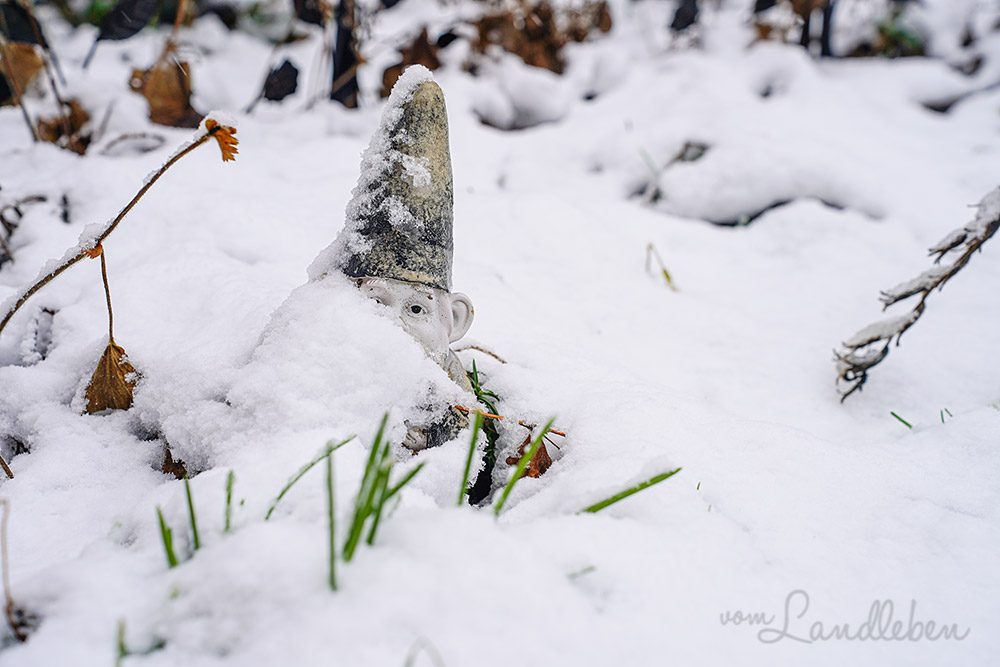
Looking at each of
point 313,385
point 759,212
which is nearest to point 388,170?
point 313,385

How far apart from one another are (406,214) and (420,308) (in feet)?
0.58

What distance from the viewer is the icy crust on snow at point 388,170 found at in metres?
1.27

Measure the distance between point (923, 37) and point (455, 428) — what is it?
15.1 ft

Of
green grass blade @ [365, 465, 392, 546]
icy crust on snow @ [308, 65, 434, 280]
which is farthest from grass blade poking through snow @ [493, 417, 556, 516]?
icy crust on snow @ [308, 65, 434, 280]

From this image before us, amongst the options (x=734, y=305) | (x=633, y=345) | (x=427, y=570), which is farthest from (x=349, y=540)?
(x=734, y=305)

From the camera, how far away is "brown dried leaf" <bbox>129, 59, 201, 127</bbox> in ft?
8.86

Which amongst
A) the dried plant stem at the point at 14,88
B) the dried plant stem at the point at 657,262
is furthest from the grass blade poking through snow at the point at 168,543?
the dried plant stem at the point at 14,88

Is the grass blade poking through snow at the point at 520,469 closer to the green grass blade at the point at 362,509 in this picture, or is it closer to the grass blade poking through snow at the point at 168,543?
the green grass blade at the point at 362,509

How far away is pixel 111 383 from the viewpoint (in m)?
1.29

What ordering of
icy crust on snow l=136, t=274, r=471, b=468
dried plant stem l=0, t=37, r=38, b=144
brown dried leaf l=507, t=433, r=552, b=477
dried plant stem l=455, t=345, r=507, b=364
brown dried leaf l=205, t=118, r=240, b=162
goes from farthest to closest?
1. dried plant stem l=0, t=37, r=38, b=144
2. dried plant stem l=455, t=345, r=507, b=364
3. brown dried leaf l=507, t=433, r=552, b=477
4. icy crust on snow l=136, t=274, r=471, b=468
5. brown dried leaf l=205, t=118, r=240, b=162

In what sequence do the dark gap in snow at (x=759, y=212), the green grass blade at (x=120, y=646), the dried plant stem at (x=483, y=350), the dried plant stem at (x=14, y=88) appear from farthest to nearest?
the dark gap in snow at (x=759, y=212) < the dried plant stem at (x=14, y=88) < the dried plant stem at (x=483, y=350) < the green grass blade at (x=120, y=646)

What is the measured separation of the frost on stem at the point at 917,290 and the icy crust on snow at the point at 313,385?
1108 mm

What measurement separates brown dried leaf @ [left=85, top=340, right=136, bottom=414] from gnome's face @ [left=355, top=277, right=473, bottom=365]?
474 mm

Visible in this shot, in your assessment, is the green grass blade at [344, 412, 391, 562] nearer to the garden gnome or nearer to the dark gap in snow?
the garden gnome
